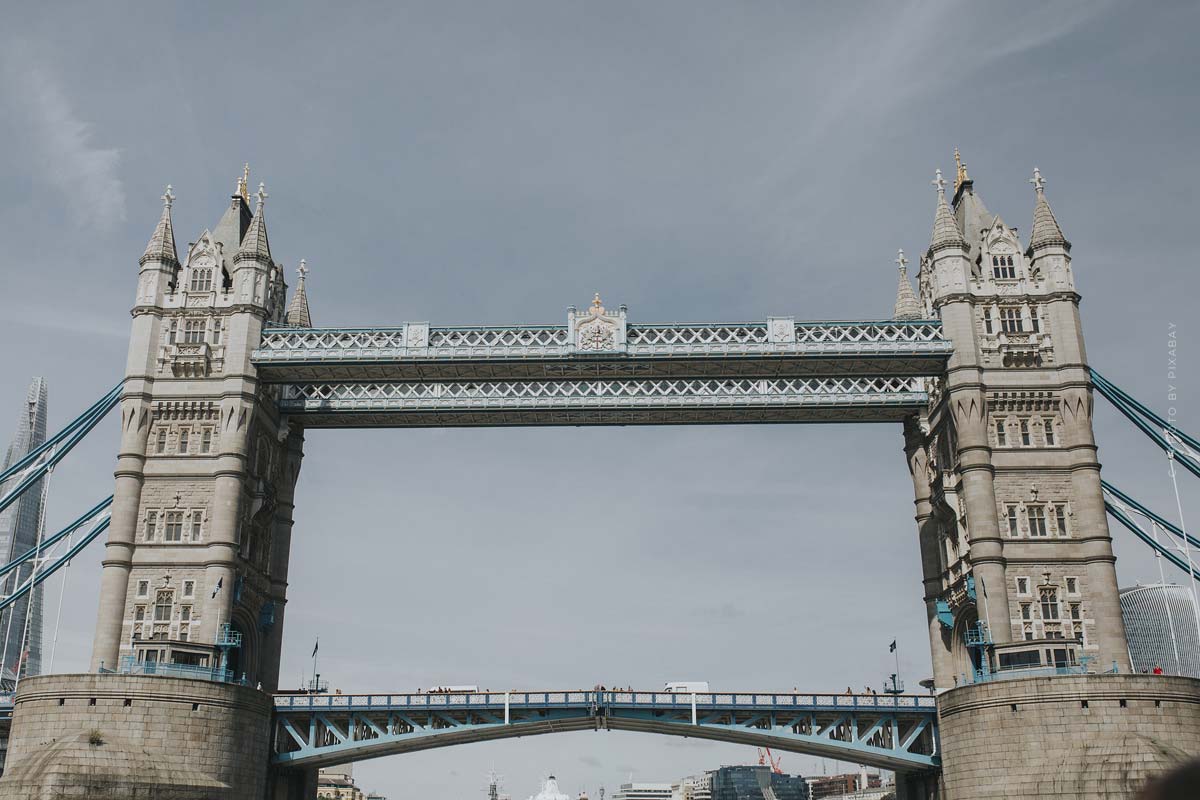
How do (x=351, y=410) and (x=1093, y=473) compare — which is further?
(x=351, y=410)

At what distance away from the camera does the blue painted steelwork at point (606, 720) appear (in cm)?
6022

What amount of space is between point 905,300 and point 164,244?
45.7 m

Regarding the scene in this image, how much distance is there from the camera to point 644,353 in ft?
208

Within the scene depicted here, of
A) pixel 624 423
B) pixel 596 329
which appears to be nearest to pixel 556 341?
pixel 596 329

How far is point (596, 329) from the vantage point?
2532 inches

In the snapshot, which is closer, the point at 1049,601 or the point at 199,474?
the point at 1049,601

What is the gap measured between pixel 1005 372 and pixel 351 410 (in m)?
36.8

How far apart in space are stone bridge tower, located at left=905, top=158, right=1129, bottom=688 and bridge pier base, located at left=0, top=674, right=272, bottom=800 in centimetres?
3682

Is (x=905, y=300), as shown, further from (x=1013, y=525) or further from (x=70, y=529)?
(x=70, y=529)

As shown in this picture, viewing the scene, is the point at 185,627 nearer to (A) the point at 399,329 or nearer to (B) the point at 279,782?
(B) the point at 279,782

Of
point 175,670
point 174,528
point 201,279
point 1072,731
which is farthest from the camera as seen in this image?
point 201,279

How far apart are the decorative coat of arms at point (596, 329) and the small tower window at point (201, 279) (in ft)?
68.0

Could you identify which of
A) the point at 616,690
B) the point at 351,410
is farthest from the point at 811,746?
the point at 351,410

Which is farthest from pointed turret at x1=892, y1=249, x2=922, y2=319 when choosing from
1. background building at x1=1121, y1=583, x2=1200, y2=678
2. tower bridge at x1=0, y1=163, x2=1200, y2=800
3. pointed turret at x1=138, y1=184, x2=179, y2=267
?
background building at x1=1121, y1=583, x2=1200, y2=678
